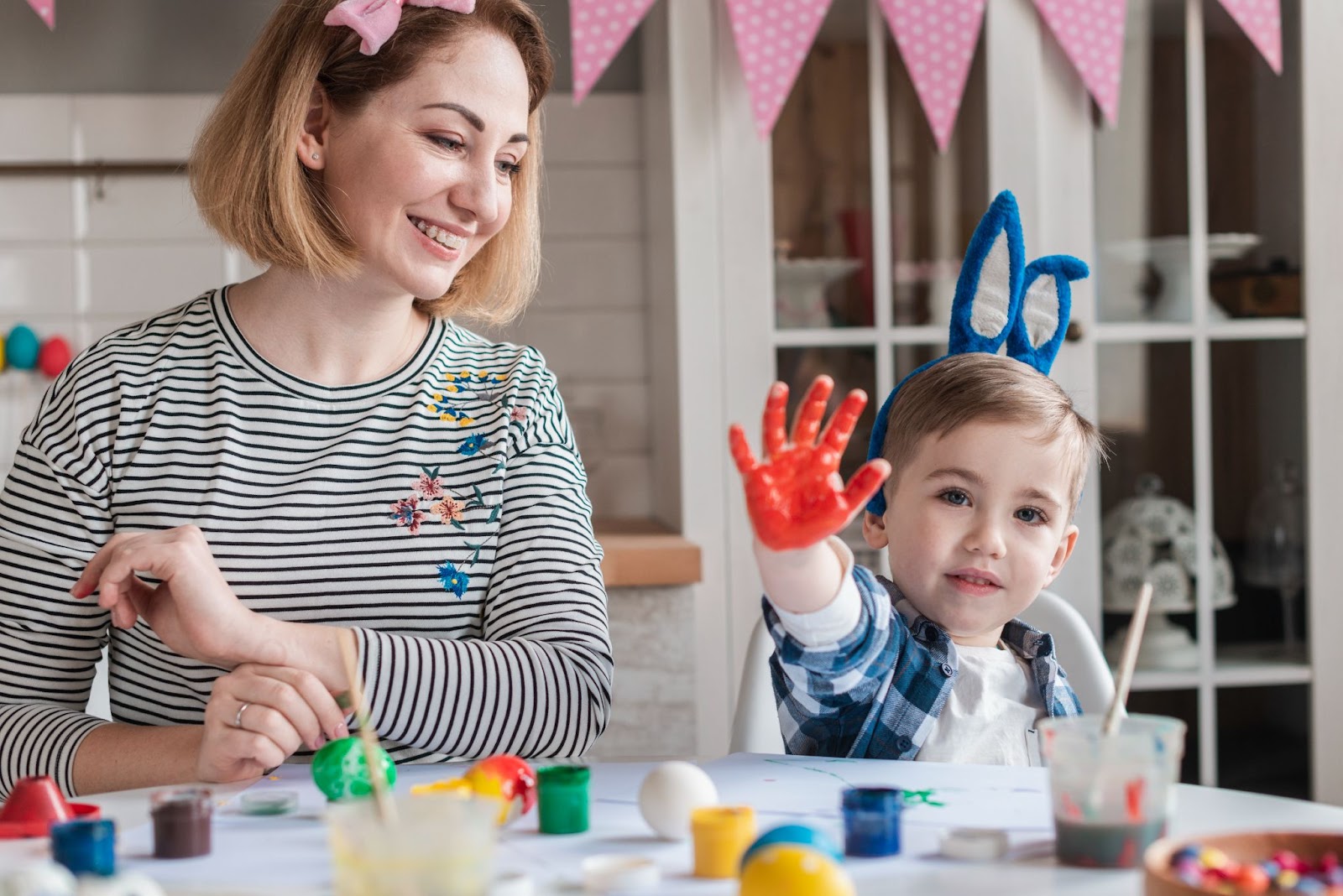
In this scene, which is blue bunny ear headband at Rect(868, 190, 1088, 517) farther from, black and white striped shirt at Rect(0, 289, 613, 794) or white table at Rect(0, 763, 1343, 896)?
white table at Rect(0, 763, 1343, 896)

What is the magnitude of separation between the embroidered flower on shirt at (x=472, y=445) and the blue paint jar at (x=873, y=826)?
592 mm

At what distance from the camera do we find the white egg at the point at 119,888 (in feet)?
2.21

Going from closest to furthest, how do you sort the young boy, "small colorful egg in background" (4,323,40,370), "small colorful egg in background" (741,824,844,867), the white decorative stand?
"small colorful egg in background" (741,824,844,867), the young boy, the white decorative stand, "small colorful egg in background" (4,323,40,370)

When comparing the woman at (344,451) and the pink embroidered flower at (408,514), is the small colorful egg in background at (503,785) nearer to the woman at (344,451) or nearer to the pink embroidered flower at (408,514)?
the woman at (344,451)

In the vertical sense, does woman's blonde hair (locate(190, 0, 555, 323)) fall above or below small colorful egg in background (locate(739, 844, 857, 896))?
above

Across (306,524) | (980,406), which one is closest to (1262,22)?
(980,406)

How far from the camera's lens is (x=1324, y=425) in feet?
7.91

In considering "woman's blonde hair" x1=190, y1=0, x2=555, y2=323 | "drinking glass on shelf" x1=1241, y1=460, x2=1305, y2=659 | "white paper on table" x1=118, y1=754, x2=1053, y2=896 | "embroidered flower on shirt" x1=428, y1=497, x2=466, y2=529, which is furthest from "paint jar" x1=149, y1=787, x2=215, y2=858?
"drinking glass on shelf" x1=1241, y1=460, x2=1305, y2=659

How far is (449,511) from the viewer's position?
1.29 meters

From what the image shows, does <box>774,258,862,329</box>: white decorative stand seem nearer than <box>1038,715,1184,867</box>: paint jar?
No

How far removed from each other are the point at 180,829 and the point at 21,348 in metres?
1.96

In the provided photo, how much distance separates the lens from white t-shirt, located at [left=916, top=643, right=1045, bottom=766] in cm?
124

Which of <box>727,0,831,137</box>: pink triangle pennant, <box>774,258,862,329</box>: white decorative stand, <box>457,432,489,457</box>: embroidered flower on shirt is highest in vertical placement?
<box>727,0,831,137</box>: pink triangle pennant

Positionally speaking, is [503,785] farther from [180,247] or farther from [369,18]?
[180,247]
